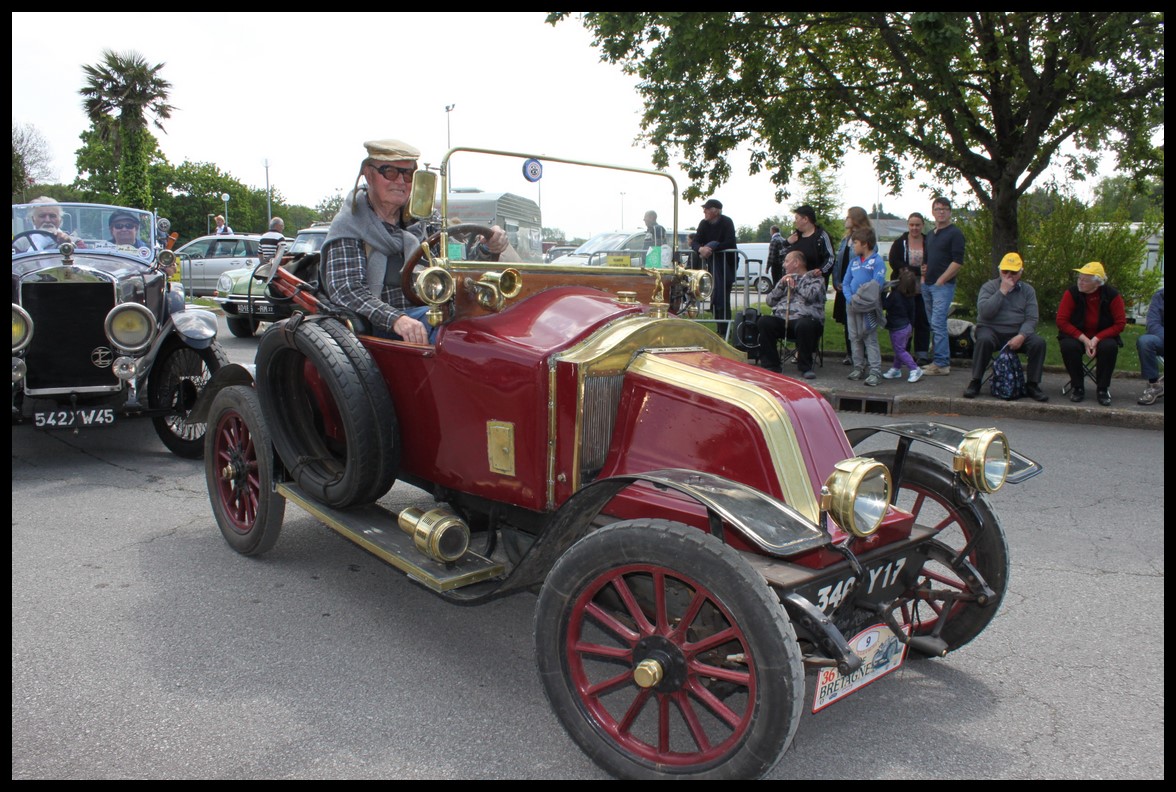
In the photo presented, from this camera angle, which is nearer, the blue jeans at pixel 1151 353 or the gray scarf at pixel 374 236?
the gray scarf at pixel 374 236

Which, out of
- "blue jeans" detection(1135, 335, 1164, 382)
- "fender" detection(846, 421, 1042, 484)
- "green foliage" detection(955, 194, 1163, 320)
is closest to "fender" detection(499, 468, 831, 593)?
"fender" detection(846, 421, 1042, 484)

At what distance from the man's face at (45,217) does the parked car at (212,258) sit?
12469 millimetres

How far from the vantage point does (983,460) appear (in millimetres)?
2852

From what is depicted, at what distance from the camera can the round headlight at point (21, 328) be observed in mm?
5750

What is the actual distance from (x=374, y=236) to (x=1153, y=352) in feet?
23.5

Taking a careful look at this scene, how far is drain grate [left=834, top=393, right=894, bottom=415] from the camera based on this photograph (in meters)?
8.04

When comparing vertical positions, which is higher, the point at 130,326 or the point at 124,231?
the point at 124,231

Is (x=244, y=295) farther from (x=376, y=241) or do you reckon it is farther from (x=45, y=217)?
(x=376, y=241)

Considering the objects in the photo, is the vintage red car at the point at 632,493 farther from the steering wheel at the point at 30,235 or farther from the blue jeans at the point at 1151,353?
the blue jeans at the point at 1151,353

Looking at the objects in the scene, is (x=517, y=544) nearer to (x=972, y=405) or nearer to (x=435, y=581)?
(x=435, y=581)

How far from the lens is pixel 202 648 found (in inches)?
130

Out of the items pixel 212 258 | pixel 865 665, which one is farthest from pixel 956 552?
pixel 212 258

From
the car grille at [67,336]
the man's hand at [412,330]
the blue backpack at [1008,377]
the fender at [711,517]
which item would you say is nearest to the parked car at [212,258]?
the car grille at [67,336]

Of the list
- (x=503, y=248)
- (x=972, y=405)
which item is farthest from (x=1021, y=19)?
(x=503, y=248)
